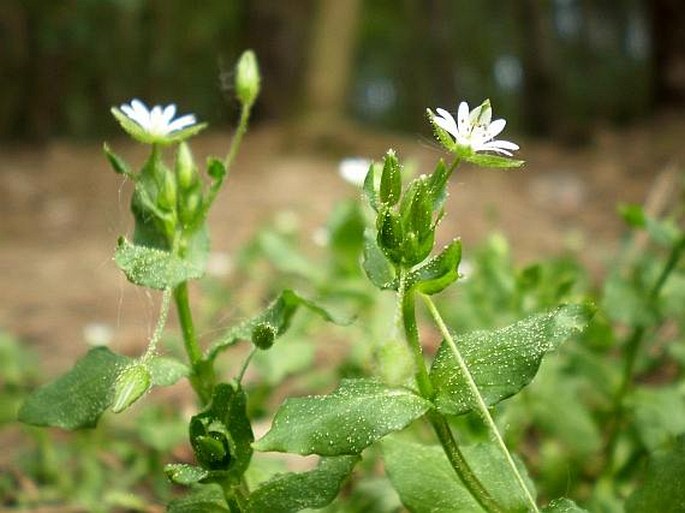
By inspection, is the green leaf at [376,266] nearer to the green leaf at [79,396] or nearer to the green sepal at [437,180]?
the green sepal at [437,180]

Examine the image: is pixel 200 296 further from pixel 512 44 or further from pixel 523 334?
pixel 512 44

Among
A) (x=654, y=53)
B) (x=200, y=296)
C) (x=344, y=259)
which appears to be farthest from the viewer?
(x=654, y=53)

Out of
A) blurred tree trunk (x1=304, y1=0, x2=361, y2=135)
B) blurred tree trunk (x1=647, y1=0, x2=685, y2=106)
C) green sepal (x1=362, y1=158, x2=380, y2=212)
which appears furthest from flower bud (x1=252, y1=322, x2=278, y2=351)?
blurred tree trunk (x1=647, y1=0, x2=685, y2=106)

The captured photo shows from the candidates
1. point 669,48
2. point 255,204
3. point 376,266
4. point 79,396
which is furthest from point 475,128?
point 669,48

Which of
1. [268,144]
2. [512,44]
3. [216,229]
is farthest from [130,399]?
[512,44]

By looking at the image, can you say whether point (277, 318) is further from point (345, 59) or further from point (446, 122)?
point (345, 59)

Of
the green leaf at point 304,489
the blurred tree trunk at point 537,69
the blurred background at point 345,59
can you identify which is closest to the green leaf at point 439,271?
the green leaf at point 304,489
